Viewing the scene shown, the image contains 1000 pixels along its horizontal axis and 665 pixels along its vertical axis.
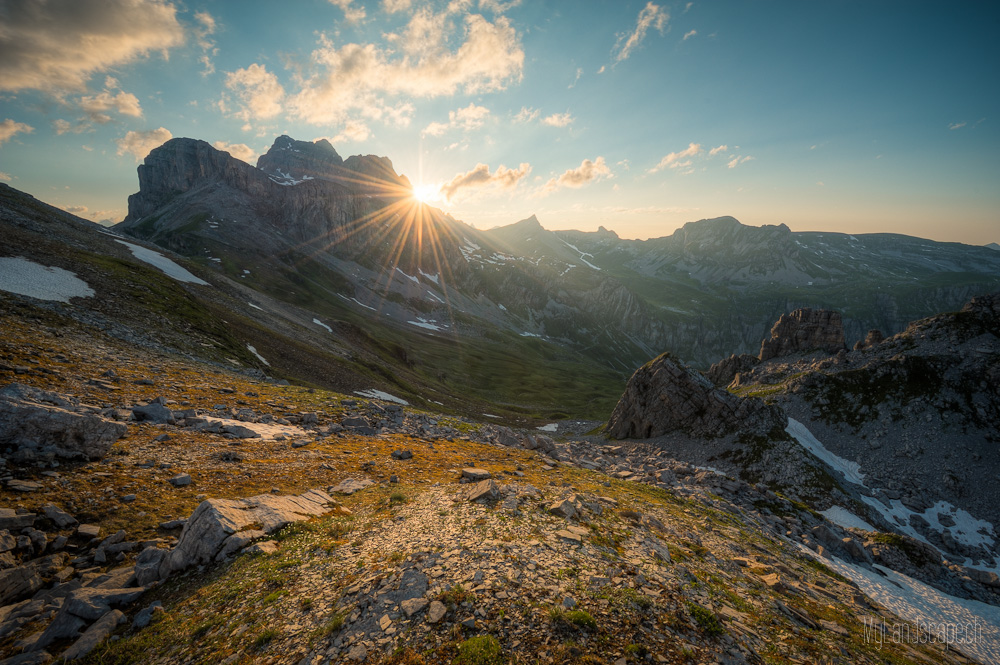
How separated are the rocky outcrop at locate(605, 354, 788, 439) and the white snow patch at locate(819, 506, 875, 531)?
1102 cm

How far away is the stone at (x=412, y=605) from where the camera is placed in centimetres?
971

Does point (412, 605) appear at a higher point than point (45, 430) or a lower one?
lower

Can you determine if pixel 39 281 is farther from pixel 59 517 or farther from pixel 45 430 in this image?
pixel 59 517

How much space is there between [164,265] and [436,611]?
92.3 meters

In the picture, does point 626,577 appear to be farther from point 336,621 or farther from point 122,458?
point 122,458

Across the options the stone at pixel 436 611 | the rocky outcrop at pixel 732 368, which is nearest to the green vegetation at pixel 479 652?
the stone at pixel 436 611

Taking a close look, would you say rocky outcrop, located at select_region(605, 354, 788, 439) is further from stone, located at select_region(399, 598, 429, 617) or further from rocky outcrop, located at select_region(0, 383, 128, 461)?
rocky outcrop, located at select_region(0, 383, 128, 461)

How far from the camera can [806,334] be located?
241 feet

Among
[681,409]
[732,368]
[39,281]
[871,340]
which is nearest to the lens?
[39,281]

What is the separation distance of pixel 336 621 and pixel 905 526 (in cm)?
5186

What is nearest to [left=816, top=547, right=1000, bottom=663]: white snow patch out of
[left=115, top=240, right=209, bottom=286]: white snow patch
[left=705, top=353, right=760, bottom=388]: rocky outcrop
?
[left=705, top=353, right=760, bottom=388]: rocky outcrop

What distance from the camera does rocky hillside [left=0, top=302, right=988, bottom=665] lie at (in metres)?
8.98

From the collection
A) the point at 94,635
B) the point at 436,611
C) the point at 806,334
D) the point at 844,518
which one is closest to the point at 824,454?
the point at 844,518

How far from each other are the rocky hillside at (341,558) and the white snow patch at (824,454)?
23.9 meters
